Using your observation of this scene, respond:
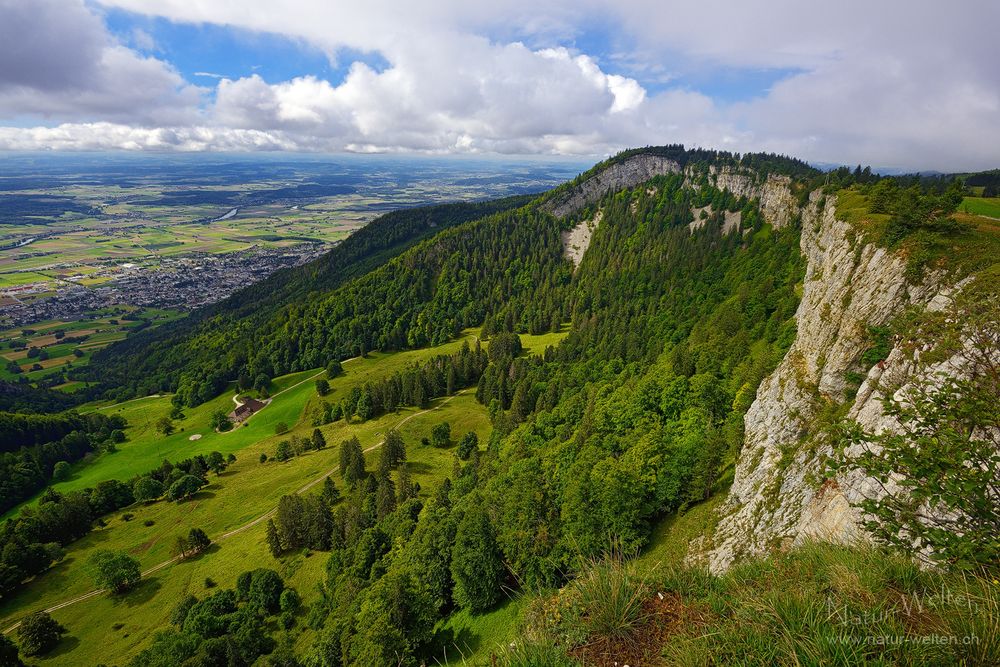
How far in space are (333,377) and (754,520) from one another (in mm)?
144454

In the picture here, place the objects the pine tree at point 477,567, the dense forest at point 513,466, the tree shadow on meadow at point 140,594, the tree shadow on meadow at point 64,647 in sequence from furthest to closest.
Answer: the tree shadow on meadow at point 140,594 < the tree shadow on meadow at point 64,647 < the pine tree at point 477,567 < the dense forest at point 513,466

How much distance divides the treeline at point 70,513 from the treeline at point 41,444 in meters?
25.4

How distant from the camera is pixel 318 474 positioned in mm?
89688

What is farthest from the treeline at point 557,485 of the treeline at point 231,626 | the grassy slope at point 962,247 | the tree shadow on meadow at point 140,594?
the tree shadow on meadow at point 140,594

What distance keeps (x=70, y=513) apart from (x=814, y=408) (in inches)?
4696

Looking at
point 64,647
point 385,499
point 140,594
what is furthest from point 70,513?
point 385,499

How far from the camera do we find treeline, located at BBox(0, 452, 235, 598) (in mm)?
69312

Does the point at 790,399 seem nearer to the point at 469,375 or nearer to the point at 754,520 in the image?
the point at 754,520

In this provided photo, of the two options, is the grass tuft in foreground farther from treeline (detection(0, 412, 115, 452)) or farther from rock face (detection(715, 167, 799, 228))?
treeline (detection(0, 412, 115, 452))

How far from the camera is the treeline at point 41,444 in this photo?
353ft

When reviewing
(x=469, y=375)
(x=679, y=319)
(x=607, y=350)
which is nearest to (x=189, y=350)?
(x=469, y=375)

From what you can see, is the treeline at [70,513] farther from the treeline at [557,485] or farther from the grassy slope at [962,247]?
the grassy slope at [962,247]

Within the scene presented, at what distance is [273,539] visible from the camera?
6838 cm

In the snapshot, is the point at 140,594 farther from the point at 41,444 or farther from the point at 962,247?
the point at 962,247
